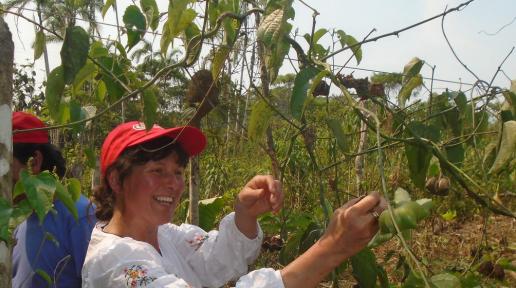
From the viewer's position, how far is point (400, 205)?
0.90 m

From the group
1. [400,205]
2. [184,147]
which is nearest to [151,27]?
[184,147]

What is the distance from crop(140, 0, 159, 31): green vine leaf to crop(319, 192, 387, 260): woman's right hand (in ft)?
2.07

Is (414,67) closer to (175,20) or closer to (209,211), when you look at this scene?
(175,20)

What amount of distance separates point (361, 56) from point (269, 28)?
49 cm

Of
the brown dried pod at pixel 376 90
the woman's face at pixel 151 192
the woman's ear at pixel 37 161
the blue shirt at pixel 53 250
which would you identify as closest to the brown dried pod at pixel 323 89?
the brown dried pod at pixel 376 90

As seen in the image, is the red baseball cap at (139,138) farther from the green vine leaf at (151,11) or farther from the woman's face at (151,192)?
the green vine leaf at (151,11)

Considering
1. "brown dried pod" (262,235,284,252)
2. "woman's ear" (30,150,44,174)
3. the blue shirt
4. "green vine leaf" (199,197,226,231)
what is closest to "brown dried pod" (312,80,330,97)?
the blue shirt

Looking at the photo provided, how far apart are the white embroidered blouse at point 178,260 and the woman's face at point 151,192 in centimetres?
10

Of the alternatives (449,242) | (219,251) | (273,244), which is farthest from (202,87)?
(449,242)

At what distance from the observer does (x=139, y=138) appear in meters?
1.41

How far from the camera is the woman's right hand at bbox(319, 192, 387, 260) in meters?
0.99

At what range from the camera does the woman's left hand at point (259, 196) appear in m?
1.28

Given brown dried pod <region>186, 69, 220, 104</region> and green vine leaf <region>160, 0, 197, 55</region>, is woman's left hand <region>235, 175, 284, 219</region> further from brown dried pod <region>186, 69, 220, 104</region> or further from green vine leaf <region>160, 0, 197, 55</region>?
green vine leaf <region>160, 0, 197, 55</region>

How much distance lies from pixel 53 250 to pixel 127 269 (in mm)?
443
